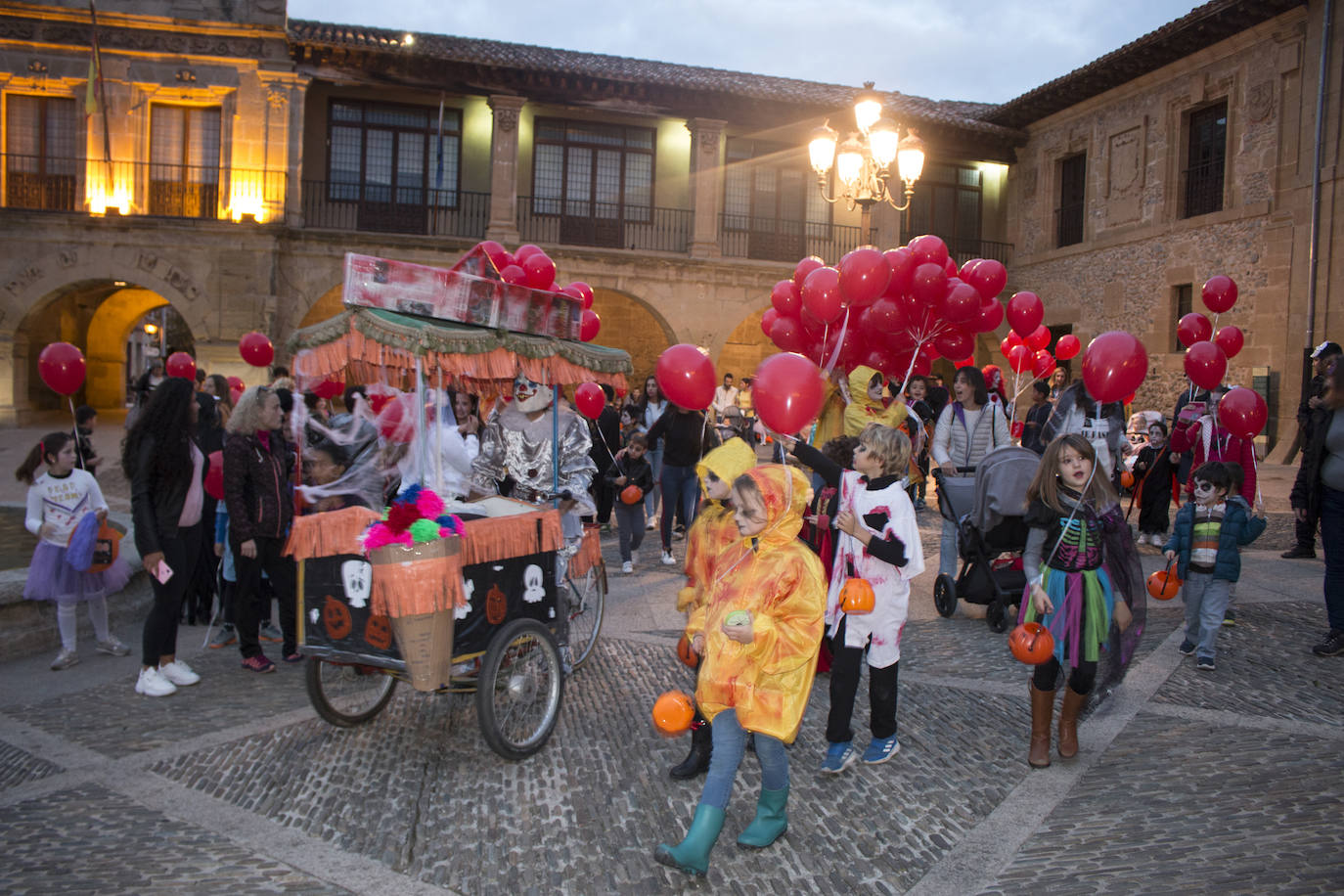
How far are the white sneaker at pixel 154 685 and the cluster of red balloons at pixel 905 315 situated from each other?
504 cm

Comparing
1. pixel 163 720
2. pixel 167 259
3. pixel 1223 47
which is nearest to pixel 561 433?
pixel 163 720

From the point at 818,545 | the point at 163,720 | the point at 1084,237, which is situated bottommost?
the point at 163,720

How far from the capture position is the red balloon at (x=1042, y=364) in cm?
1382

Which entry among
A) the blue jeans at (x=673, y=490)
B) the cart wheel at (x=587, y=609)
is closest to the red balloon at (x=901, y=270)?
the blue jeans at (x=673, y=490)

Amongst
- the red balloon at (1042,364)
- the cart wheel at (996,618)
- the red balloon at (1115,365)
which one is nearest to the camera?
the red balloon at (1115,365)

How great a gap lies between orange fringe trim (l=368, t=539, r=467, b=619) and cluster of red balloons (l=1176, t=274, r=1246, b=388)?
6288 mm

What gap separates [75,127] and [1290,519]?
22.8m

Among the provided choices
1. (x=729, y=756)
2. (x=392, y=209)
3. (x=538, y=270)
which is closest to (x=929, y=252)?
(x=538, y=270)

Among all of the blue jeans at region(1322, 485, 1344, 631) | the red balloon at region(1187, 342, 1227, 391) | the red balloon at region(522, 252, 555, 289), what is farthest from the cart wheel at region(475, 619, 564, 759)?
the red balloon at region(1187, 342, 1227, 391)

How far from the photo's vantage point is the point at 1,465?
563 inches

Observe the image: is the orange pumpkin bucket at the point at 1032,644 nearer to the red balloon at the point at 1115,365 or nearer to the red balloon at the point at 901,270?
the red balloon at the point at 1115,365

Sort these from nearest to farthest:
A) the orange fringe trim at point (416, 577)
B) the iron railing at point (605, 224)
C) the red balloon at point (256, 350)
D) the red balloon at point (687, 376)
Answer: the orange fringe trim at point (416, 577)
the red balloon at point (687, 376)
the red balloon at point (256, 350)
the iron railing at point (605, 224)

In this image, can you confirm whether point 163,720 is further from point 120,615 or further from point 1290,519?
point 1290,519

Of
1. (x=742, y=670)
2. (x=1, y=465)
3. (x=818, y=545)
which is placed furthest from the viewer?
(x=1, y=465)
